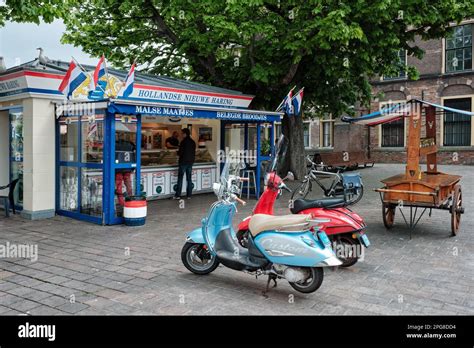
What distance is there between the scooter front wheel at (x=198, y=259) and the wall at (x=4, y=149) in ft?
23.2

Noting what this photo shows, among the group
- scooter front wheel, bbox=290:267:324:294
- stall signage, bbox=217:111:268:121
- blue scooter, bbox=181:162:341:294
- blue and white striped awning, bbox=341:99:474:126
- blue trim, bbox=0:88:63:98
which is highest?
blue trim, bbox=0:88:63:98

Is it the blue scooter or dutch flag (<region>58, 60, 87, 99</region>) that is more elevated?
dutch flag (<region>58, 60, 87, 99</region>)

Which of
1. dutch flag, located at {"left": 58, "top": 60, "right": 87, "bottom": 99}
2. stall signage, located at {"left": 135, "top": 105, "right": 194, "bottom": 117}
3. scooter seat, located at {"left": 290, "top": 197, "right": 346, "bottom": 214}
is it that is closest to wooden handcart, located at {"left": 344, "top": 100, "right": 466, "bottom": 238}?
scooter seat, located at {"left": 290, "top": 197, "right": 346, "bottom": 214}

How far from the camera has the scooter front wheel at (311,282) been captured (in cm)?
464

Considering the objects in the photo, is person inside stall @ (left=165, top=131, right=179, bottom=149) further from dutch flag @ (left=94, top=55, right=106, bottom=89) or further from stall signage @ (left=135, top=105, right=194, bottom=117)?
dutch flag @ (left=94, top=55, right=106, bottom=89)

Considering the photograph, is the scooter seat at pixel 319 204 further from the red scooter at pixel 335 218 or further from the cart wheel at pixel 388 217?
the cart wheel at pixel 388 217

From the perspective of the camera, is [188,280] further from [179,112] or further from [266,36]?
[266,36]

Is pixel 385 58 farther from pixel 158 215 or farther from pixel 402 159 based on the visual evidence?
pixel 402 159

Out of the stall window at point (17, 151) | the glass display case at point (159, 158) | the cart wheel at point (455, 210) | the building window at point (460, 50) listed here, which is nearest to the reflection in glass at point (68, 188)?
the stall window at point (17, 151)

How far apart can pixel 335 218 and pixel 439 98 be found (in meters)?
23.4

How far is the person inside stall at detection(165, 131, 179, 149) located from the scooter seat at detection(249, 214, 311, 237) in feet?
28.7

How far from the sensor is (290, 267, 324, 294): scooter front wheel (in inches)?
183

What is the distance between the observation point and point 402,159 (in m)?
27.5

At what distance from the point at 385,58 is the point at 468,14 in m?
2.86
